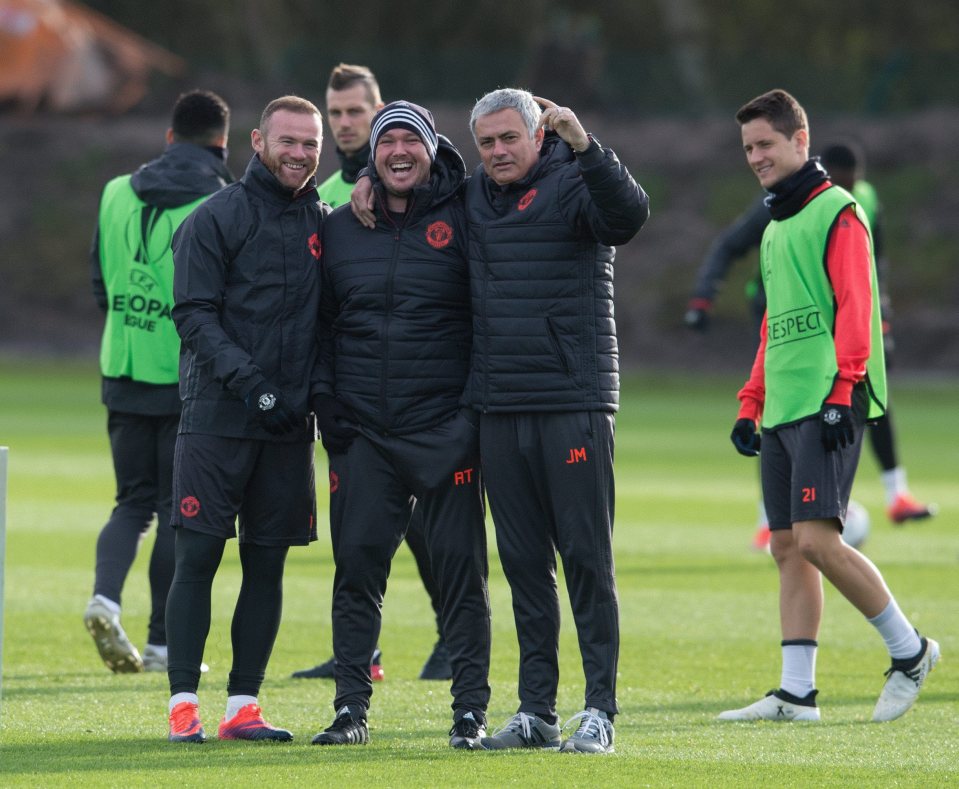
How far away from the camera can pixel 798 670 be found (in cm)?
739

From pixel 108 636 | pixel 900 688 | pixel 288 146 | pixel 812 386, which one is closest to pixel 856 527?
pixel 900 688

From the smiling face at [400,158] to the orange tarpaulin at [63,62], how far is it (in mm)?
42914

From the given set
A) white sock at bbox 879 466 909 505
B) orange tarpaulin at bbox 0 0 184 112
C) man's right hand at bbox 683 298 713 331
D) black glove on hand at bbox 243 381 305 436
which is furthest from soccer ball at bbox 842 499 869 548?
orange tarpaulin at bbox 0 0 184 112

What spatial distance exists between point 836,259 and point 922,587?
4619mm

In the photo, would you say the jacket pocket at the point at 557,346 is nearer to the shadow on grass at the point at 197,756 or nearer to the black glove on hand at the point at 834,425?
the black glove on hand at the point at 834,425

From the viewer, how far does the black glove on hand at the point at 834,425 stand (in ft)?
23.2

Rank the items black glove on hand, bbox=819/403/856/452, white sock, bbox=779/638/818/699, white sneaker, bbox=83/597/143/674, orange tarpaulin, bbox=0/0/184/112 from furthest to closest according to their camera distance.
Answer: orange tarpaulin, bbox=0/0/184/112
white sneaker, bbox=83/597/143/674
white sock, bbox=779/638/818/699
black glove on hand, bbox=819/403/856/452

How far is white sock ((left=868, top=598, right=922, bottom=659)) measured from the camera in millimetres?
7430

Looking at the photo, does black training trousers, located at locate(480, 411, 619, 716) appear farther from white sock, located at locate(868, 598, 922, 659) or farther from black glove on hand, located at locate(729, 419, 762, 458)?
white sock, located at locate(868, 598, 922, 659)

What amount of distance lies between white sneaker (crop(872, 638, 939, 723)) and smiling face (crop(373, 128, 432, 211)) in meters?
2.74

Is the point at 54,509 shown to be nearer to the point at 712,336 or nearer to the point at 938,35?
the point at 712,336

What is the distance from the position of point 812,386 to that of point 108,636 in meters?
3.30

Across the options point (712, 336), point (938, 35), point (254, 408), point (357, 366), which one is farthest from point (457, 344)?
point (938, 35)

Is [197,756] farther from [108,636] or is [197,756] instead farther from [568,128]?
[568,128]
